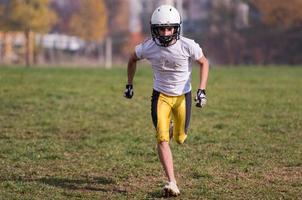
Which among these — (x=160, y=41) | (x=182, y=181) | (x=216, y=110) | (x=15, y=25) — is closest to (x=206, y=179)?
(x=182, y=181)

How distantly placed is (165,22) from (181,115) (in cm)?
118

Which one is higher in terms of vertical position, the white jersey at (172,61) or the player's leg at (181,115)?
the white jersey at (172,61)

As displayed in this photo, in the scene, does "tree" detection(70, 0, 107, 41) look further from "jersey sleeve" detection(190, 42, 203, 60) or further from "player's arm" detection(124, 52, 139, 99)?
"jersey sleeve" detection(190, 42, 203, 60)

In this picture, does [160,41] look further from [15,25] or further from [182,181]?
[15,25]

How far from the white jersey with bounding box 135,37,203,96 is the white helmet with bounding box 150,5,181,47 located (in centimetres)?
15

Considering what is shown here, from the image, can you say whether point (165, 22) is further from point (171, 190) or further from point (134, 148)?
point (134, 148)

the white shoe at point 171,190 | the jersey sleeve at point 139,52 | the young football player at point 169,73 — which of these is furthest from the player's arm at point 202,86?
the white shoe at point 171,190

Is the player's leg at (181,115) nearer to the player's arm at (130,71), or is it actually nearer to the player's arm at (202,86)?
the player's arm at (202,86)

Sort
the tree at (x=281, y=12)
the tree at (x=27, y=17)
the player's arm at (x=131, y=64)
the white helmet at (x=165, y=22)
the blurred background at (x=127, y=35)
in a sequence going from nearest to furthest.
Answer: the white helmet at (x=165, y=22)
the player's arm at (x=131, y=64)
the tree at (x=27, y=17)
the blurred background at (x=127, y=35)
the tree at (x=281, y=12)

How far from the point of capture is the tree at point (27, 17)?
57.3 m

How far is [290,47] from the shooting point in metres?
61.4

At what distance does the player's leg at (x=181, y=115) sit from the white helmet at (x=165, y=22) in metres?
0.73

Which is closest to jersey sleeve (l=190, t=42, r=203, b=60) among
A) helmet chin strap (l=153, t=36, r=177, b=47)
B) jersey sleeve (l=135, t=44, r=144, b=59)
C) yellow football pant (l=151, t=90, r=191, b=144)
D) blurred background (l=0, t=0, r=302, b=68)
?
helmet chin strap (l=153, t=36, r=177, b=47)

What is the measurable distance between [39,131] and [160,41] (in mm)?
5516
